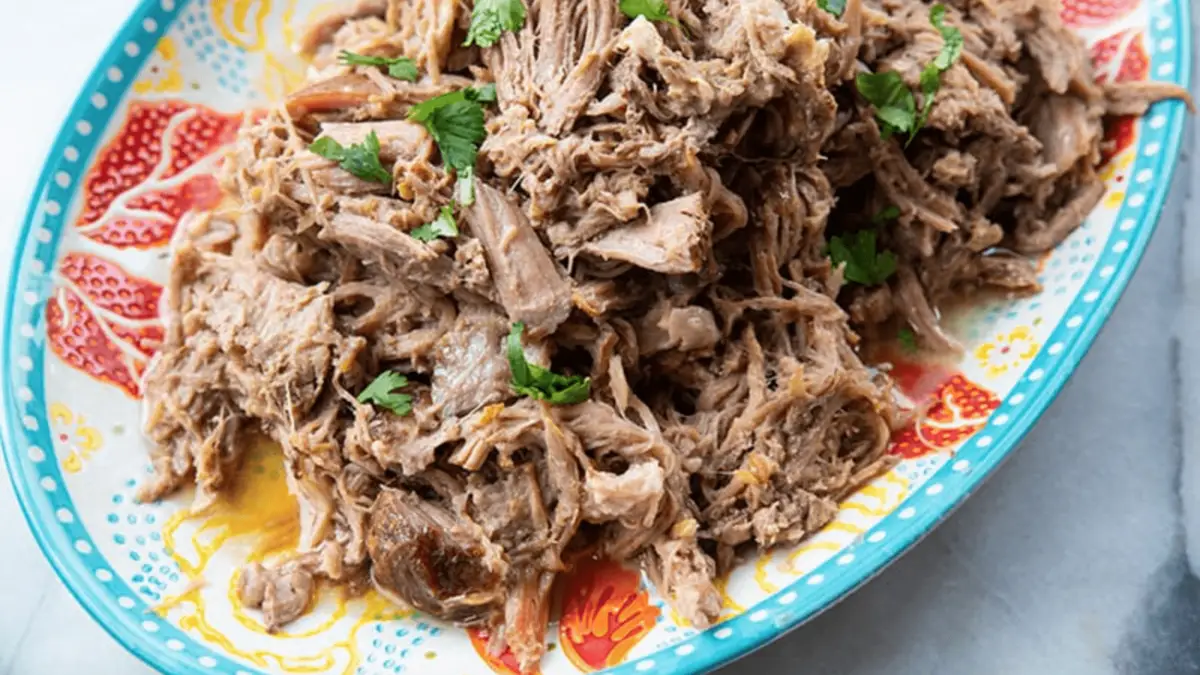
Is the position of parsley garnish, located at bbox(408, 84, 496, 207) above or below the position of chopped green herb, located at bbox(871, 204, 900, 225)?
above

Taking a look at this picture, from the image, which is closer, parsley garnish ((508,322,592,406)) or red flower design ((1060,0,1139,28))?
parsley garnish ((508,322,592,406))

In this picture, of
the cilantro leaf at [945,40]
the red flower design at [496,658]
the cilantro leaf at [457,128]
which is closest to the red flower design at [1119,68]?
the cilantro leaf at [945,40]

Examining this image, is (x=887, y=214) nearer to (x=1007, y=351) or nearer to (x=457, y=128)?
(x=1007, y=351)

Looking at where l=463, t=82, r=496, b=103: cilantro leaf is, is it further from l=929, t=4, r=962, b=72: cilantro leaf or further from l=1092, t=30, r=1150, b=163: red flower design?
l=1092, t=30, r=1150, b=163: red flower design

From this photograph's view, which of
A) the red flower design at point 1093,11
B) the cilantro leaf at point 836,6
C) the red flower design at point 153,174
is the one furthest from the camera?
the red flower design at point 153,174

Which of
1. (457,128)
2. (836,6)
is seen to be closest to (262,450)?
(457,128)

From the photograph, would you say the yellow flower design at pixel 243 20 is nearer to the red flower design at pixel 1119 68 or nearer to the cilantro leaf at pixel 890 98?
the cilantro leaf at pixel 890 98

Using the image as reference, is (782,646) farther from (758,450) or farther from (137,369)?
(137,369)

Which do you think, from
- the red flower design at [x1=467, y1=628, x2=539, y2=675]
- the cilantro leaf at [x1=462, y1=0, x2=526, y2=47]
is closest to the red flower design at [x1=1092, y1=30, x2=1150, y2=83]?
the cilantro leaf at [x1=462, y1=0, x2=526, y2=47]
